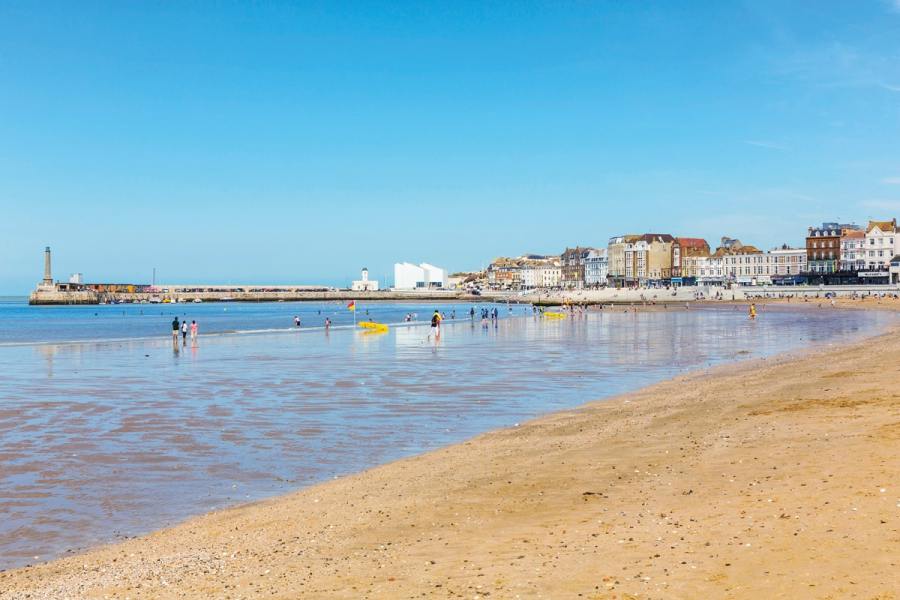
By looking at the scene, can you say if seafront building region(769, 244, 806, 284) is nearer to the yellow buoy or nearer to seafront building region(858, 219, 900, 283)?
seafront building region(858, 219, 900, 283)

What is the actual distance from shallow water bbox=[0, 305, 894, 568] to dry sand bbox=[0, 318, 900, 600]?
171 cm

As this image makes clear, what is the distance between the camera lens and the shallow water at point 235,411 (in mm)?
12195

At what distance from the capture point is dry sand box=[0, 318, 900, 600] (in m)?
6.67

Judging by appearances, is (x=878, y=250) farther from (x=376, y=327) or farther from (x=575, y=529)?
(x=575, y=529)

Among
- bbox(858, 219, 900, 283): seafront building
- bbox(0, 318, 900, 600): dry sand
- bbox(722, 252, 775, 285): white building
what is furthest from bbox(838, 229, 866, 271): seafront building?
bbox(0, 318, 900, 600): dry sand

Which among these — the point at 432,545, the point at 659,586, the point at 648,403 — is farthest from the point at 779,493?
the point at 648,403

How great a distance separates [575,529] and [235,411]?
48.1 feet

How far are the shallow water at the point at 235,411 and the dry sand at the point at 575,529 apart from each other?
1714 mm

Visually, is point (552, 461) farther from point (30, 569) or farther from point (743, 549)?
point (30, 569)

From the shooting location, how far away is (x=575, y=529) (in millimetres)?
8430

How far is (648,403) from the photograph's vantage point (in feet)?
64.7

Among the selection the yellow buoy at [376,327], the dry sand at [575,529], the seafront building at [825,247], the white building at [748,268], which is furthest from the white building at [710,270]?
the dry sand at [575,529]

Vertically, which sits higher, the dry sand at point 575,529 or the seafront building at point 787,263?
Answer: the seafront building at point 787,263

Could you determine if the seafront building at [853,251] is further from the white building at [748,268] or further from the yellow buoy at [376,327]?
the yellow buoy at [376,327]
